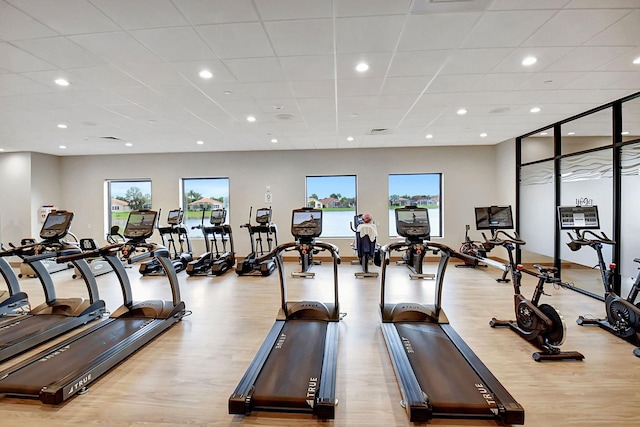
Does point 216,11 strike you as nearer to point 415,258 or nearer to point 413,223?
point 413,223

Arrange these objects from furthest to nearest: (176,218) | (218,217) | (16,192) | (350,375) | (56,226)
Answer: (16,192) → (176,218) → (218,217) → (56,226) → (350,375)

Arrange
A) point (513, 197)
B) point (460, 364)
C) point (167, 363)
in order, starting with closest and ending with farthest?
1. point (460, 364)
2. point (167, 363)
3. point (513, 197)

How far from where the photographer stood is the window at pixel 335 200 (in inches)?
342

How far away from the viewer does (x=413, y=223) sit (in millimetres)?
4059

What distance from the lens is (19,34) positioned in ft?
8.84

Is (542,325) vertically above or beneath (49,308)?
above

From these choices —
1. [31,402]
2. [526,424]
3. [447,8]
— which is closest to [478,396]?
[526,424]

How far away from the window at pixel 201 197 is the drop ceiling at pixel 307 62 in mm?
2998

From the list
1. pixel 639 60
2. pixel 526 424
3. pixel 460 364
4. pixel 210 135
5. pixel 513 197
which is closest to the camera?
pixel 526 424

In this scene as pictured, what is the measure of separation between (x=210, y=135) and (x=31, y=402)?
531 centimetres

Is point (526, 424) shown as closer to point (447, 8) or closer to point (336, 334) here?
point (336, 334)

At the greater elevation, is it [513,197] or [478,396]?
[513,197]

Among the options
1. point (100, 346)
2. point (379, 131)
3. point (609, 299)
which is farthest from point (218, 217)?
point (609, 299)

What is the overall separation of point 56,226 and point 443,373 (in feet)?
17.1
